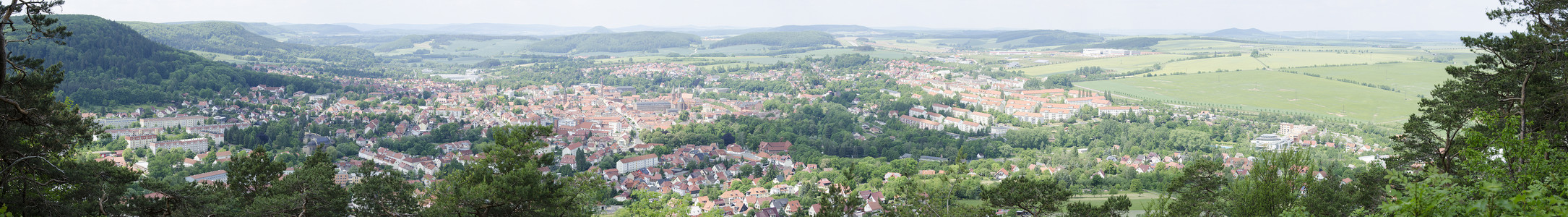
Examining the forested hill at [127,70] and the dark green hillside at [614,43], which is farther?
the dark green hillside at [614,43]

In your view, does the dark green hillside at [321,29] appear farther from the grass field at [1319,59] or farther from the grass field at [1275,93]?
the grass field at [1319,59]

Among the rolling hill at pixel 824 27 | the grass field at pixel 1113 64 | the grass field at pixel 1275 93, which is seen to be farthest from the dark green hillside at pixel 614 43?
the grass field at pixel 1275 93

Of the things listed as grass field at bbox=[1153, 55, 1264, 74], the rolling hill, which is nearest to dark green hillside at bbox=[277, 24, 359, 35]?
the rolling hill

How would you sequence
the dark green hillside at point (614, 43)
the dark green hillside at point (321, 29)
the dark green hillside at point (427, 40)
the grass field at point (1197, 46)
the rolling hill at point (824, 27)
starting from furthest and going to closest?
the rolling hill at point (824, 27)
the dark green hillside at point (321, 29)
the dark green hillside at point (427, 40)
the dark green hillside at point (614, 43)
the grass field at point (1197, 46)

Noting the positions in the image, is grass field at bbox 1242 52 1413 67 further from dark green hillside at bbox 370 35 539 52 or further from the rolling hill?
the rolling hill

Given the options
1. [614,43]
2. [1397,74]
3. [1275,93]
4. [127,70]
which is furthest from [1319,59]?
[127,70]

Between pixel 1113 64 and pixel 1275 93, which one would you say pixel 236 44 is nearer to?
pixel 1113 64
